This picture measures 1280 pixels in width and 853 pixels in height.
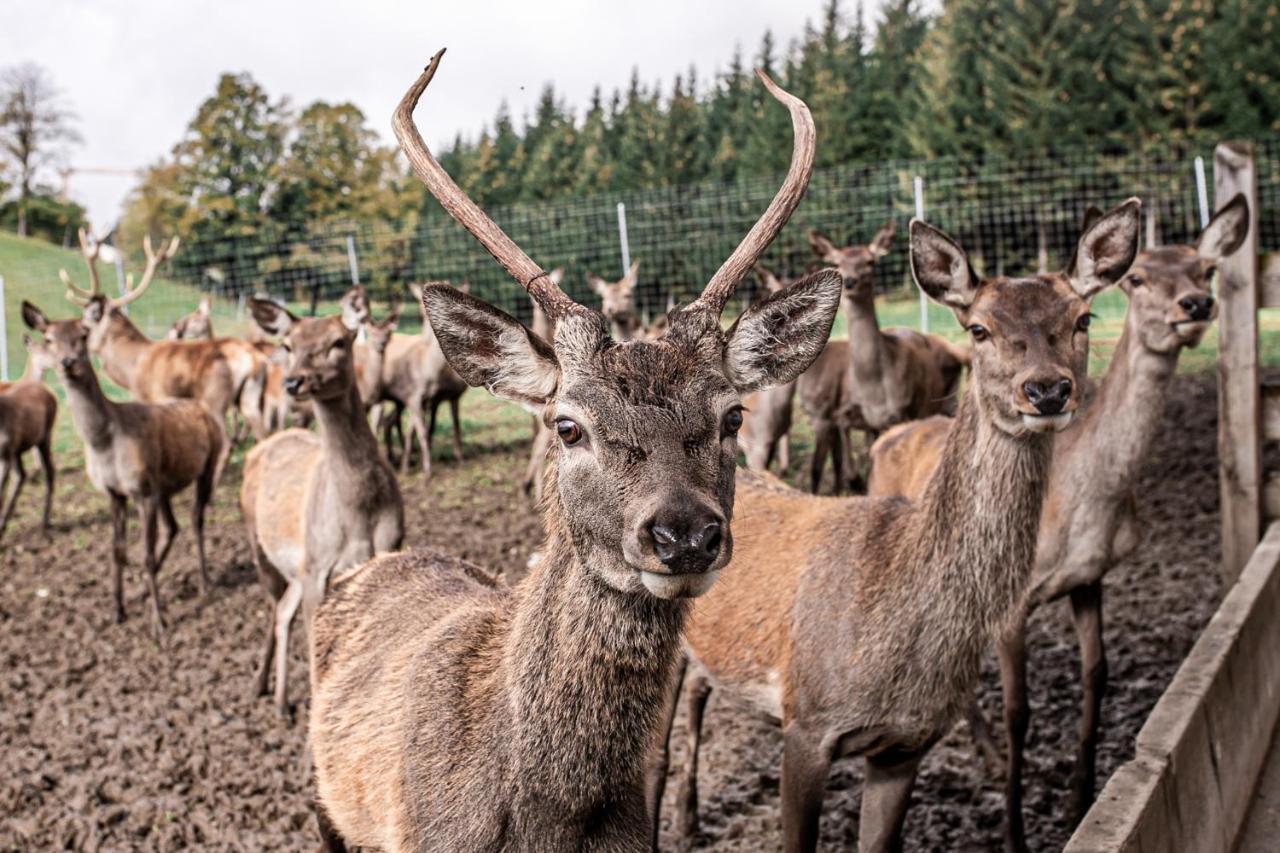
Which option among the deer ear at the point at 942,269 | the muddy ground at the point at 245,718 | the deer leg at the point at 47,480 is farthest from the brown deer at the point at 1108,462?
the deer leg at the point at 47,480

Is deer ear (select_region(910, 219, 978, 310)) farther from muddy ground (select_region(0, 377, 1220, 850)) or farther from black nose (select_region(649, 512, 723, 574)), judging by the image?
black nose (select_region(649, 512, 723, 574))

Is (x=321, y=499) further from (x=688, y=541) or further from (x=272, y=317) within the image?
(x=688, y=541)

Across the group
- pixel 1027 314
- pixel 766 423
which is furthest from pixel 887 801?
pixel 766 423

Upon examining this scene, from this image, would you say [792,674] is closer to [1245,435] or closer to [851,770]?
[851,770]

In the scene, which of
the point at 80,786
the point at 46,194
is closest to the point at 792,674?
the point at 80,786

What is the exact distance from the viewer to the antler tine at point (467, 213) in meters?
2.44

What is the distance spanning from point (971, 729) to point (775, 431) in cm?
420

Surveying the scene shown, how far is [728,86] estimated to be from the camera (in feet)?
151

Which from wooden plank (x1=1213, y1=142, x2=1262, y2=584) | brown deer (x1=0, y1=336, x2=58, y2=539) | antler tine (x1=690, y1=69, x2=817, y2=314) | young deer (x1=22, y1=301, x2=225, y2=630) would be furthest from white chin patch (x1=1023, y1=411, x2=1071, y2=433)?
brown deer (x1=0, y1=336, x2=58, y2=539)

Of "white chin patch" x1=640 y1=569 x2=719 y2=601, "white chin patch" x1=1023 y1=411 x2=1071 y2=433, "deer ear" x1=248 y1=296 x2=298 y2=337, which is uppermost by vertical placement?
"deer ear" x1=248 y1=296 x2=298 y2=337

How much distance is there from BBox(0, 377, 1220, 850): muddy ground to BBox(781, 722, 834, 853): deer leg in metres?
0.73

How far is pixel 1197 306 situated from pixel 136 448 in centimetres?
649

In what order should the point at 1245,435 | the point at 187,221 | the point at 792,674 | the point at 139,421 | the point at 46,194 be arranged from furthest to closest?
the point at 46,194, the point at 187,221, the point at 139,421, the point at 1245,435, the point at 792,674

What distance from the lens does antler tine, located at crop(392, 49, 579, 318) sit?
244 cm
